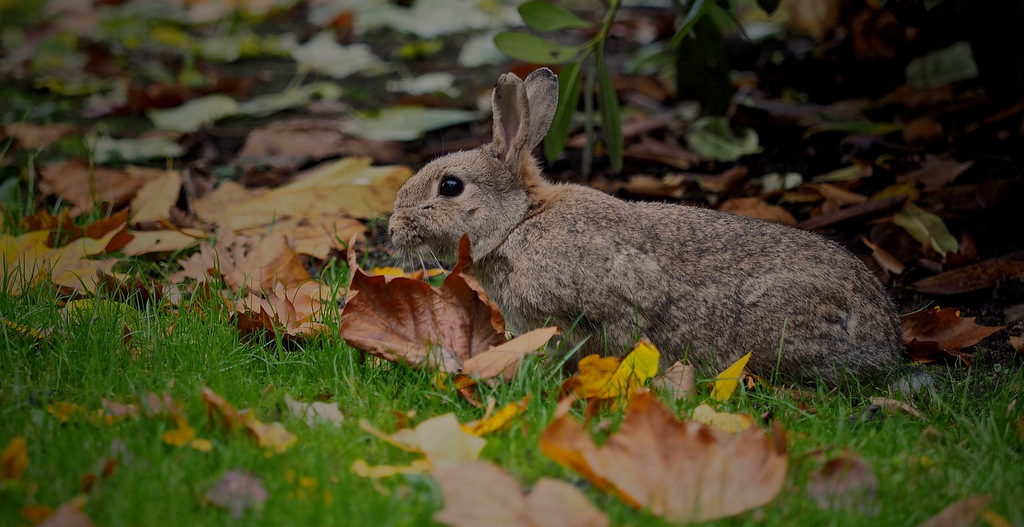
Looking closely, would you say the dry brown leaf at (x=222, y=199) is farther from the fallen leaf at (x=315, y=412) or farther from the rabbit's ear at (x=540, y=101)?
the fallen leaf at (x=315, y=412)

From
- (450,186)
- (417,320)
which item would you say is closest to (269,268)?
(450,186)

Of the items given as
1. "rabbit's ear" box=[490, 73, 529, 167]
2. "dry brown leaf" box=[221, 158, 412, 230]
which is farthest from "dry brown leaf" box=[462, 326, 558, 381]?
"dry brown leaf" box=[221, 158, 412, 230]

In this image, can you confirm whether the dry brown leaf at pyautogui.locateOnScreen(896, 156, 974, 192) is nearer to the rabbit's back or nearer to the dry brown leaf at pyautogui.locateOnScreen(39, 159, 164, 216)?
the rabbit's back

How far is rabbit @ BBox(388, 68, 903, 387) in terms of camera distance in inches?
153

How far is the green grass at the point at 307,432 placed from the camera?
244cm

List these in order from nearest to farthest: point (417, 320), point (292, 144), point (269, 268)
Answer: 1. point (417, 320)
2. point (269, 268)
3. point (292, 144)

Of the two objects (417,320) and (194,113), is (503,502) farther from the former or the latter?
(194,113)

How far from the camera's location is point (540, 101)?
4.41m

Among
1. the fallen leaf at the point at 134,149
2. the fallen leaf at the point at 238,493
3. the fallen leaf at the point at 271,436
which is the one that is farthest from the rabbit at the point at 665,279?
the fallen leaf at the point at 134,149

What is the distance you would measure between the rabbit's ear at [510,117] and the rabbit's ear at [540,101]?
95mm

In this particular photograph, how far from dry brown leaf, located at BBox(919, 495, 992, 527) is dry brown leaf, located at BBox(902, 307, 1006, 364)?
5.88 feet

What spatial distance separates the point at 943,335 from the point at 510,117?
7.72ft

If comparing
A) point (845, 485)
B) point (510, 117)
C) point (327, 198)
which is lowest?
point (327, 198)

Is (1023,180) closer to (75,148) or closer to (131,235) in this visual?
(131,235)
